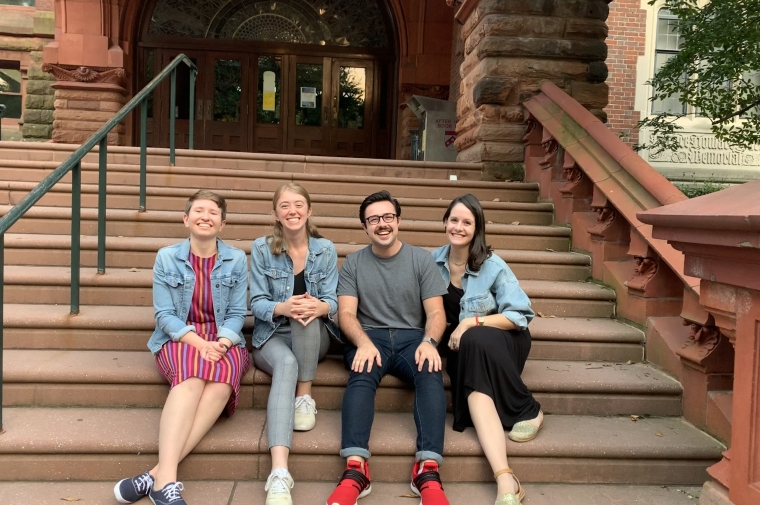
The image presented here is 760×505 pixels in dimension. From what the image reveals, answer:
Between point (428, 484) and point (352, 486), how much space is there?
0.31m

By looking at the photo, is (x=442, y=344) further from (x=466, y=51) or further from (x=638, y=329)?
(x=466, y=51)

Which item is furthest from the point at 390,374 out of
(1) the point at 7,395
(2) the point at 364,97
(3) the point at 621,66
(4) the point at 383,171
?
(3) the point at 621,66

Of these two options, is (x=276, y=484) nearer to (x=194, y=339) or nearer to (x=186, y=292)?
(x=194, y=339)

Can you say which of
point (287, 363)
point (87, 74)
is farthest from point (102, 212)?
point (87, 74)

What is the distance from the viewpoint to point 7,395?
3000 millimetres

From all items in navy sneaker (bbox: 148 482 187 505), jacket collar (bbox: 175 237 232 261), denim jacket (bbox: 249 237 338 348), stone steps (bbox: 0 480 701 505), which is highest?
jacket collar (bbox: 175 237 232 261)

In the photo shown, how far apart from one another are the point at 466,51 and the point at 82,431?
4990mm

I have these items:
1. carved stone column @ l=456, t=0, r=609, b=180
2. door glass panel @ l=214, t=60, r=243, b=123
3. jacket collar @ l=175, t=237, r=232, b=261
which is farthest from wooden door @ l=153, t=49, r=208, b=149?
jacket collar @ l=175, t=237, r=232, b=261

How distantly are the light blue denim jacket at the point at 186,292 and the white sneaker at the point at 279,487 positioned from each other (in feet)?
2.13

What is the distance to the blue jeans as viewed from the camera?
266 centimetres

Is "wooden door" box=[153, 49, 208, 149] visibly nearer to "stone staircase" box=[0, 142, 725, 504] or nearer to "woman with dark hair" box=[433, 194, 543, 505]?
"stone staircase" box=[0, 142, 725, 504]

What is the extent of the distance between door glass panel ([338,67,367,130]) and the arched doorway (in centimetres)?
2

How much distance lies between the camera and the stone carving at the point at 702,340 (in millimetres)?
2951

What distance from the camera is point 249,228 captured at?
14.7 feet
